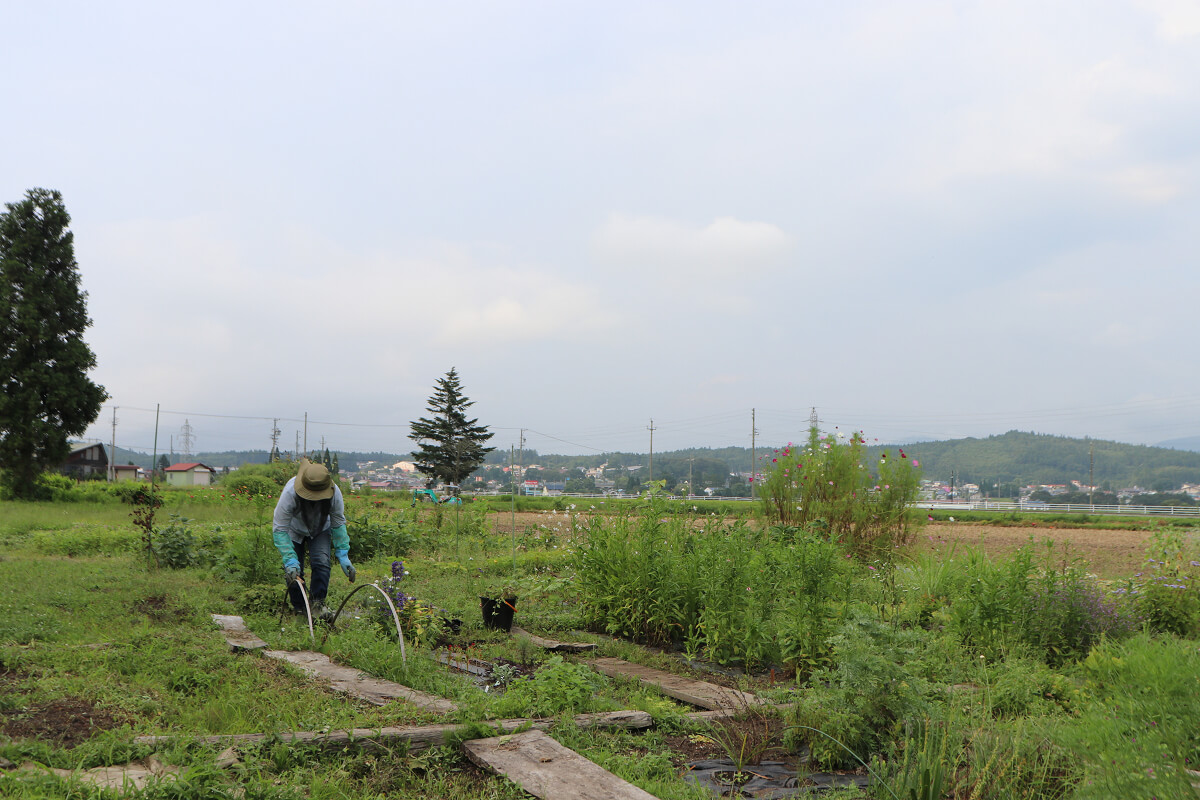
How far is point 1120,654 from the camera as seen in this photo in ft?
15.9

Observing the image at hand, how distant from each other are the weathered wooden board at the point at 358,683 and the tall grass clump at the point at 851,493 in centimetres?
786

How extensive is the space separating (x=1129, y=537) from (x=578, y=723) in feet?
71.2

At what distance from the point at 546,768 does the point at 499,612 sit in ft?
12.8

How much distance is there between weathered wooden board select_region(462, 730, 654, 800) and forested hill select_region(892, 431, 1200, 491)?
181ft

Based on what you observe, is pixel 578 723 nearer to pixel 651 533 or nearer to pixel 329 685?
pixel 329 685

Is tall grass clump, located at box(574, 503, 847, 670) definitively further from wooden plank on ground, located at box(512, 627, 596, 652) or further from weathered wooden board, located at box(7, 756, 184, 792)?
weathered wooden board, located at box(7, 756, 184, 792)

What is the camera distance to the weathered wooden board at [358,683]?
4.61m

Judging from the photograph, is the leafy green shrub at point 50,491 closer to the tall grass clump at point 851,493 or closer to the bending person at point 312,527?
the bending person at point 312,527

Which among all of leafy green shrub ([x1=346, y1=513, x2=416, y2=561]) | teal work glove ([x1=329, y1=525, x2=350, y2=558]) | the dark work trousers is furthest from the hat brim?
leafy green shrub ([x1=346, y1=513, x2=416, y2=561])

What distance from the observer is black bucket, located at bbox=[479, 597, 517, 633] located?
24.2 ft

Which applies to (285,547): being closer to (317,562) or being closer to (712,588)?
(317,562)

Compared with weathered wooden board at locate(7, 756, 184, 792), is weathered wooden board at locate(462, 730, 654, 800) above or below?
below

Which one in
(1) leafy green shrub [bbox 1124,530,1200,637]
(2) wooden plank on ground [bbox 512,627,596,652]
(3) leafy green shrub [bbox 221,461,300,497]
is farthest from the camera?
(3) leafy green shrub [bbox 221,461,300,497]

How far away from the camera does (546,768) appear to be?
3576 mm
